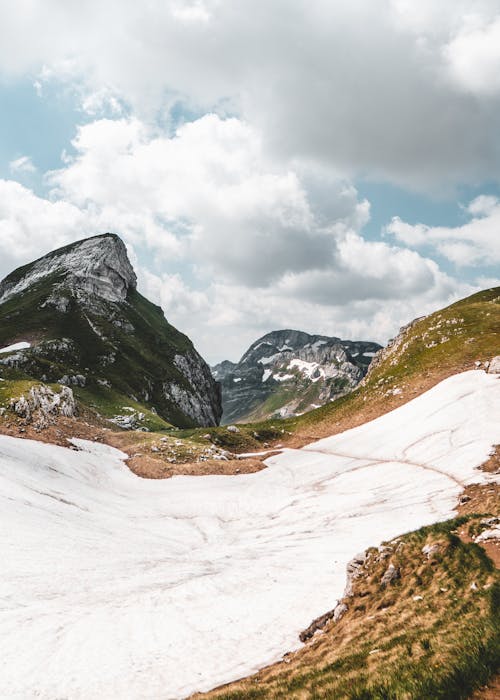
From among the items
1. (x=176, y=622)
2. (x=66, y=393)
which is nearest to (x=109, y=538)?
(x=176, y=622)

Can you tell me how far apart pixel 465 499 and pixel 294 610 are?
2378 cm

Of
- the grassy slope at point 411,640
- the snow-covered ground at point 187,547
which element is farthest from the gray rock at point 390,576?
the snow-covered ground at point 187,547

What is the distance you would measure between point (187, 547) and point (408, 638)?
88.7ft

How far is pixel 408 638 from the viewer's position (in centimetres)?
1292

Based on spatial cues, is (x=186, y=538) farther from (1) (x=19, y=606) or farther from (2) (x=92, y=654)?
(2) (x=92, y=654)

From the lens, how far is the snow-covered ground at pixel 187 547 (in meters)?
17.6

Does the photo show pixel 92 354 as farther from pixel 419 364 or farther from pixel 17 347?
pixel 419 364

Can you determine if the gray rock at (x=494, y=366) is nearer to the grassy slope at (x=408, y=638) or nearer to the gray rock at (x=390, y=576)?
the grassy slope at (x=408, y=638)

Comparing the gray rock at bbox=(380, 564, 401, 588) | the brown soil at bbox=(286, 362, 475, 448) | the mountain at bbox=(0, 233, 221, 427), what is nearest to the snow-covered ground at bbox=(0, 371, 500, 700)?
the gray rock at bbox=(380, 564, 401, 588)

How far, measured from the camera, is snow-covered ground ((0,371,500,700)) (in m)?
17.6

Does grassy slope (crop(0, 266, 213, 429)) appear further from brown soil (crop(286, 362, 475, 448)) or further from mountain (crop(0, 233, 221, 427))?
brown soil (crop(286, 362, 475, 448))

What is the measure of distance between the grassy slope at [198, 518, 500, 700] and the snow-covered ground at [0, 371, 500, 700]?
3.55 meters

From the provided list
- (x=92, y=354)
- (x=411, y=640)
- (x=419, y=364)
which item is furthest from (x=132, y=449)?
(x=92, y=354)

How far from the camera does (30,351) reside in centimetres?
14312
